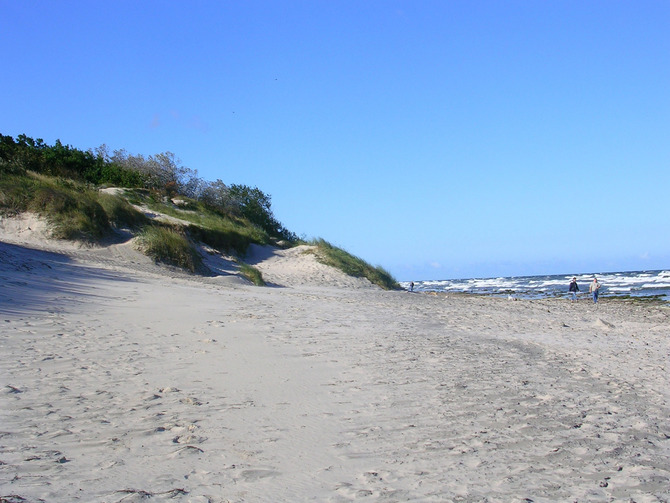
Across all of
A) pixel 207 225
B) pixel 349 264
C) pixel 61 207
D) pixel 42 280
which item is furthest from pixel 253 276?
pixel 42 280

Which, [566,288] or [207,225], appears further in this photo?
[566,288]

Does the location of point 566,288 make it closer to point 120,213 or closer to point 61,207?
point 120,213

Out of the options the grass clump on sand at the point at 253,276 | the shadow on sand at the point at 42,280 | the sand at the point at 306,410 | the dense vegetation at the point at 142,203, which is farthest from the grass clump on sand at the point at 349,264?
the sand at the point at 306,410

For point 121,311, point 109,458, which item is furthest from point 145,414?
point 121,311

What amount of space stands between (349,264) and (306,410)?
22155mm

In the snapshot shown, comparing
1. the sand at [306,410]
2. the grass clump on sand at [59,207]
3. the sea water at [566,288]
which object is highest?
the grass clump on sand at [59,207]

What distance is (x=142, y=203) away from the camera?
24.5 m

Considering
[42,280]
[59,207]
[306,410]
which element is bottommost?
[306,410]

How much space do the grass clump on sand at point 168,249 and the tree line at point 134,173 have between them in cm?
622

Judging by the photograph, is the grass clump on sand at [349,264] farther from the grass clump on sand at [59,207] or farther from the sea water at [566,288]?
the grass clump on sand at [59,207]

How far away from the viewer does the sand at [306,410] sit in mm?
3504

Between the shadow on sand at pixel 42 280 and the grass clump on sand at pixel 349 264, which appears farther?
the grass clump on sand at pixel 349 264

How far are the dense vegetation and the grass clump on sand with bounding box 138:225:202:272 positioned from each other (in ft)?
0.10

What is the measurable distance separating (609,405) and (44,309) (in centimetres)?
723
